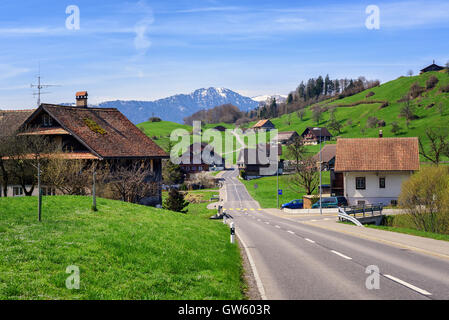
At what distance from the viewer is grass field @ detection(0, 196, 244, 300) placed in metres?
8.69

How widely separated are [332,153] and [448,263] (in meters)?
89.1

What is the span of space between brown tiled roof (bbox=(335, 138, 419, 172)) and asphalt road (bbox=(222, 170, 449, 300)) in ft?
123

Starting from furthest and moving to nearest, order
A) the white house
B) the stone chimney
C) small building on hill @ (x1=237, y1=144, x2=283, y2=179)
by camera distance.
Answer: small building on hill @ (x1=237, y1=144, x2=283, y2=179) → the white house → the stone chimney

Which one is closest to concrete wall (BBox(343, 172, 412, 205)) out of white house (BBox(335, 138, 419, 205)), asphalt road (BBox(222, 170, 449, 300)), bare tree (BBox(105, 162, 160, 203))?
white house (BBox(335, 138, 419, 205))

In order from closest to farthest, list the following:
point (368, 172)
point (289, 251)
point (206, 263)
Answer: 1. point (206, 263)
2. point (289, 251)
3. point (368, 172)

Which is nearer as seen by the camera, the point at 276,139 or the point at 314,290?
the point at 314,290

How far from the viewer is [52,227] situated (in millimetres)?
14289

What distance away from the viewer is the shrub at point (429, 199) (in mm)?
33281

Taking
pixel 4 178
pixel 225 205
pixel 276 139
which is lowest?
pixel 225 205

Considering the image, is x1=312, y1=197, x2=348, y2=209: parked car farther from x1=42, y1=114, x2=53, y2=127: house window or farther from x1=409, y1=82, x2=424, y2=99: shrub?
x1=409, y1=82, x2=424, y2=99: shrub

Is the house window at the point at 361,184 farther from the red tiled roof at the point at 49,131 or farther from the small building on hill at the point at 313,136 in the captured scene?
the small building on hill at the point at 313,136
